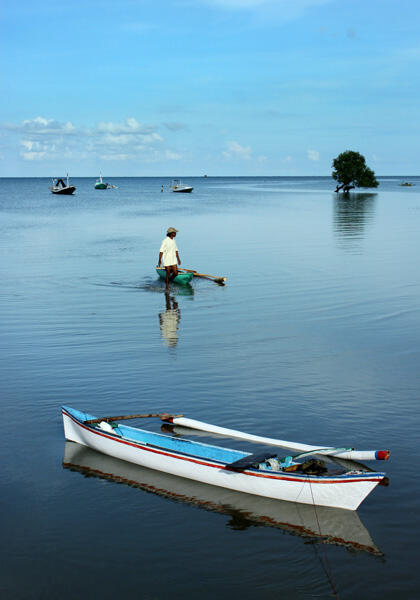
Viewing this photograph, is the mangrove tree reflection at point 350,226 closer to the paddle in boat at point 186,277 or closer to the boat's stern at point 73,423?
the paddle in boat at point 186,277

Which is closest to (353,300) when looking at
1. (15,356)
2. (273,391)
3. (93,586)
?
(273,391)

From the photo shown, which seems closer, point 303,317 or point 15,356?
point 15,356

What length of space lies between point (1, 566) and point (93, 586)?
1303mm

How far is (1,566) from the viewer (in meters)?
8.11

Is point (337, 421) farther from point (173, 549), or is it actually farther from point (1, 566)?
point (1, 566)

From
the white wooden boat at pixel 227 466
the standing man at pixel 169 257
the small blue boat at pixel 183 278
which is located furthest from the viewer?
the small blue boat at pixel 183 278

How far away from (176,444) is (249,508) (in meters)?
1.83

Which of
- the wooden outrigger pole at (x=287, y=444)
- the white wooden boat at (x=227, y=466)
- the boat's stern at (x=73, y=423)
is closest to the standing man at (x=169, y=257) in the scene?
the boat's stern at (x=73, y=423)

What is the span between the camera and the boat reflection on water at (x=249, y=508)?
Result: 28.5 ft

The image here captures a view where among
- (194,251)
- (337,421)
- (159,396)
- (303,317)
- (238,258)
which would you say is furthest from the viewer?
(194,251)

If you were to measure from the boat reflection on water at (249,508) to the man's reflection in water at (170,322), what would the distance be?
7.06 meters

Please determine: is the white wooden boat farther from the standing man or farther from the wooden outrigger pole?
the standing man

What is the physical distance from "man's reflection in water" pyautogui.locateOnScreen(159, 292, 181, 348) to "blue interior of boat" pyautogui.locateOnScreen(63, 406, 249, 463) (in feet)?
20.2

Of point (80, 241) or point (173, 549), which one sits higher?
point (80, 241)
